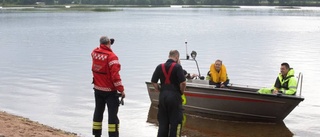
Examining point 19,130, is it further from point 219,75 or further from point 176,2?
point 176,2

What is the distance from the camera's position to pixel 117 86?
902cm

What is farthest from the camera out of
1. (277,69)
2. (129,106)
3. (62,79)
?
(277,69)

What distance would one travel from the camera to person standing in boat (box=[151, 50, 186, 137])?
8844 mm

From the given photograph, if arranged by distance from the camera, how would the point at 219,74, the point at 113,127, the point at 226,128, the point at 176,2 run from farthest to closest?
the point at 176,2, the point at 219,74, the point at 226,128, the point at 113,127

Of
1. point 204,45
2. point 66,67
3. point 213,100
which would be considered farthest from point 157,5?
point 213,100

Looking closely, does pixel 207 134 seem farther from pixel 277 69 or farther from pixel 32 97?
pixel 277 69

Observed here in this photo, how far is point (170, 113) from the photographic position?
29.7 ft

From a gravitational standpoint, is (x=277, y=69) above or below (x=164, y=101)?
below

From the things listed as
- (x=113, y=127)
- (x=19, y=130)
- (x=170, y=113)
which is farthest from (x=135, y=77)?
(x=170, y=113)

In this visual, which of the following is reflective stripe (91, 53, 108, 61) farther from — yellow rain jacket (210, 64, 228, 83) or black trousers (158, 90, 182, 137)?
yellow rain jacket (210, 64, 228, 83)

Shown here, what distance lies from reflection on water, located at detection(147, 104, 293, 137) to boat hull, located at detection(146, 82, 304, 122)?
0.18 m

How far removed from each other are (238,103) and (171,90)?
15.2ft

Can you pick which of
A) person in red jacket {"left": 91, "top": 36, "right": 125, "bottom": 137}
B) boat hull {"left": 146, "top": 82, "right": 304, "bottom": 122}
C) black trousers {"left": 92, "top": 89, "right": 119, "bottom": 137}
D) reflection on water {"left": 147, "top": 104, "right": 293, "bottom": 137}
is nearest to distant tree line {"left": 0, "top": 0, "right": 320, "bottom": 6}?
boat hull {"left": 146, "top": 82, "right": 304, "bottom": 122}

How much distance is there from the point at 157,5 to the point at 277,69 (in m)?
161
